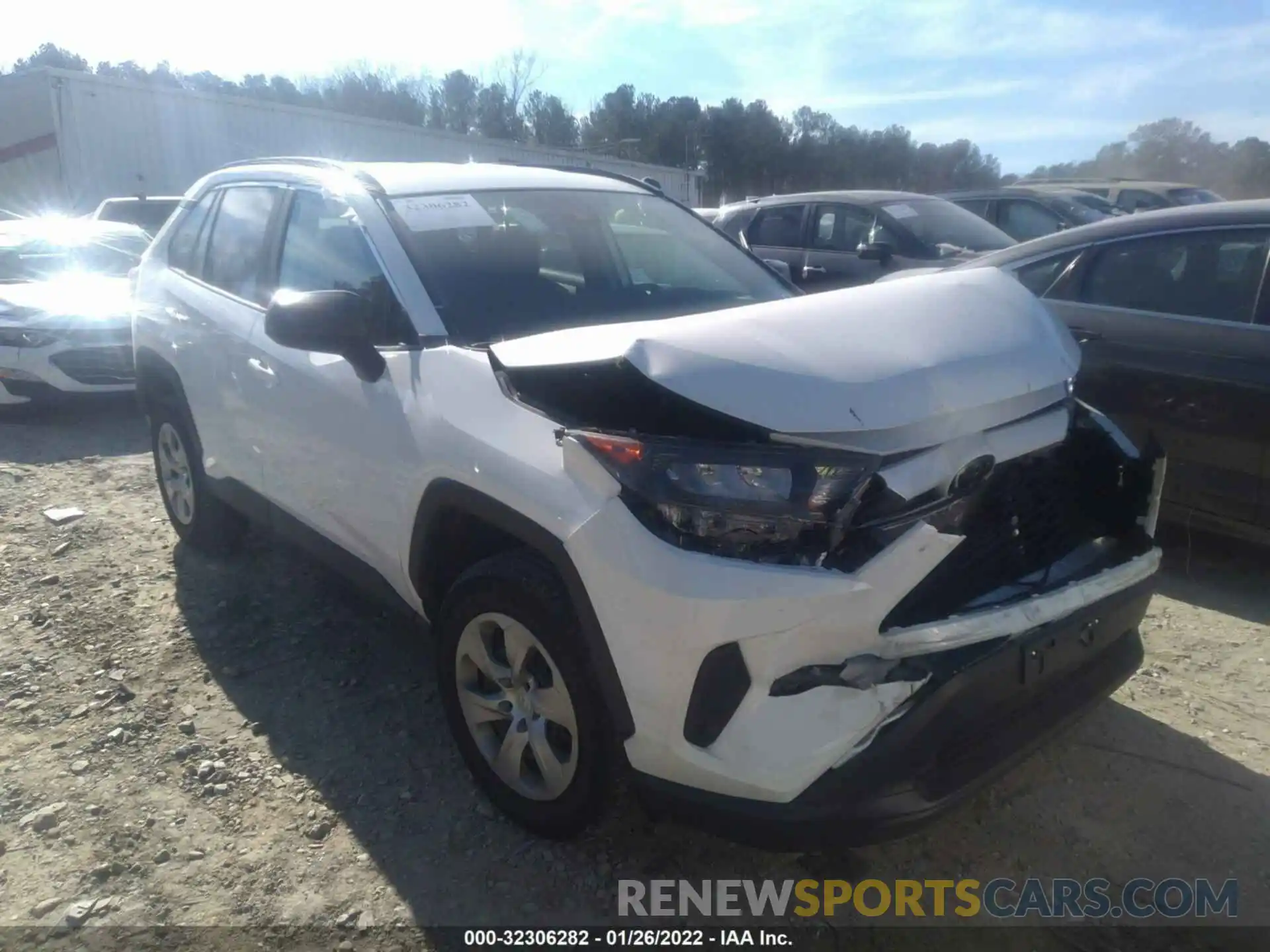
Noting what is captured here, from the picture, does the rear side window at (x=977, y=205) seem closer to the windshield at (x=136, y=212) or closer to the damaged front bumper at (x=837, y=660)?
the damaged front bumper at (x=837, y=660)

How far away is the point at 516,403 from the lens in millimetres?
2371

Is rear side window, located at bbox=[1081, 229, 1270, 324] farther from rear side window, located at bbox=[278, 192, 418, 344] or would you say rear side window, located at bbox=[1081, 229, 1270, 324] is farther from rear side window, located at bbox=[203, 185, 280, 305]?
rear side window, located at bbox=[203, 185, 280, 305]

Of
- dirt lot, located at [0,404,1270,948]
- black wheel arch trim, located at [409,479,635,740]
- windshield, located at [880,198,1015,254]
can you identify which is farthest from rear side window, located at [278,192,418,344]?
windshield, located at [880,198,1015,254]

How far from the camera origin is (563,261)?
328cm

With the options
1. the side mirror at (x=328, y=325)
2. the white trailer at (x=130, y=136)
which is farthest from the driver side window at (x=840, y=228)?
the white trailer at (x=130, y=136)

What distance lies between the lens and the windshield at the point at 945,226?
330 inches

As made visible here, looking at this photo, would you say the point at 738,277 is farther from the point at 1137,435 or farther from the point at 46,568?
the point at 46,568

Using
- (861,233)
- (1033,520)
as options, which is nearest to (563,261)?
(1033,520)

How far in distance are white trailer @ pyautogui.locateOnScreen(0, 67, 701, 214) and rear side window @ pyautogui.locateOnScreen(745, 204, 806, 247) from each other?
10.00 metres

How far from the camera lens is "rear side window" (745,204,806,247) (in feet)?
30.6

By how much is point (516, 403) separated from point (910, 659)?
3.60 ft

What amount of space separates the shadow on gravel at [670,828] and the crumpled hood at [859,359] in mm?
933

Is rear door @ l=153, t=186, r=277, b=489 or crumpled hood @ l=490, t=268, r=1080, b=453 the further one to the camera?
rear door @ l=153, t=186, r=277, b=489

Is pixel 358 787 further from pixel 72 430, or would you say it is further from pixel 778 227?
pixel 778 227
